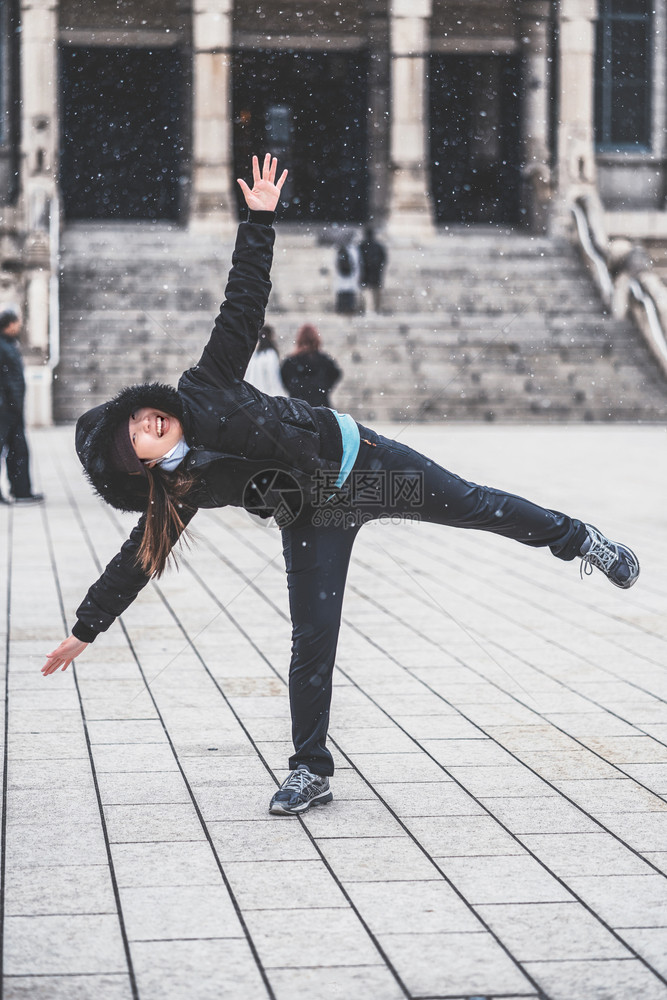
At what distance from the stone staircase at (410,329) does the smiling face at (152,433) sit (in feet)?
57.8

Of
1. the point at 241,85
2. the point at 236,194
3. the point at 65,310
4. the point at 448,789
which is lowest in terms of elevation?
the point at 448,789

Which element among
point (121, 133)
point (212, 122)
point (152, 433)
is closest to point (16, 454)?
point (152, 433)

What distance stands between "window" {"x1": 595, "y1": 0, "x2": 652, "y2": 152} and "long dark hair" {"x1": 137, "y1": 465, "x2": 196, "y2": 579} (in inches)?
1297

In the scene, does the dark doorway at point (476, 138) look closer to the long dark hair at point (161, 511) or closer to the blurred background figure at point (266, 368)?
the blurred background figure at point (266, 368)

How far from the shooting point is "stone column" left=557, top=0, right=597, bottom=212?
3328 centimetres

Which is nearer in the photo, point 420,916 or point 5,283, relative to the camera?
point 420,916

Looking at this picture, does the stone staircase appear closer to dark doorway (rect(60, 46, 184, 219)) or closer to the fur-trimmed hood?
dark doorway (rect(60, 46, 184, 219))

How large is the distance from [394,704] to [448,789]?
1263 millimetres

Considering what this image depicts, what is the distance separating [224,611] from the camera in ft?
28.0

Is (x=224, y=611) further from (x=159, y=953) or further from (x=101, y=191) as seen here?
(x=101, y=191)

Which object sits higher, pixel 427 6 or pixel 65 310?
pixel 427 6

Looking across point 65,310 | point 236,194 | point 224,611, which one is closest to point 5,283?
point 65,310

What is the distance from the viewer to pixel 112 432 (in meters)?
4.41

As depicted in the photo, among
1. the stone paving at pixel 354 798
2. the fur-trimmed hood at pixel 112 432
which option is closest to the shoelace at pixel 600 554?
the stone paving at pixel 354 798
